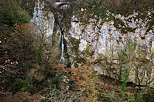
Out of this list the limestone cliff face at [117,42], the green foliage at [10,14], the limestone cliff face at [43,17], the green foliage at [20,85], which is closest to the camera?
the green foliage at [20,85]

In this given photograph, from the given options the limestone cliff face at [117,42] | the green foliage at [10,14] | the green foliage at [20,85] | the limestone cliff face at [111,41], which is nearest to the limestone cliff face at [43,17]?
the limestone cliff face at [111,41]

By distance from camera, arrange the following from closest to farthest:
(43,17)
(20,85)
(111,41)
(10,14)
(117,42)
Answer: (20,85), (10,14), (117,42), (111,41), (43,17)

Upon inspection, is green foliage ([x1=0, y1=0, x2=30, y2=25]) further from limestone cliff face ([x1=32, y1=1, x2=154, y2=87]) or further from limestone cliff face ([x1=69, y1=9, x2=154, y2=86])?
limestone cliff face ([x1=69, y1=9, x2=154, y2=86])

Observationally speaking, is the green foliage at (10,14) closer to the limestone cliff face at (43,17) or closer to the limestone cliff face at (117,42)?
the limestone cliff face at (43,17)

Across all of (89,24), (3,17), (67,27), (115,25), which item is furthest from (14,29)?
(115,25)

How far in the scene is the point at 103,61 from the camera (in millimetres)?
15047

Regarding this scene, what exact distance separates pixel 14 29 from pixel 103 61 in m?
9.87

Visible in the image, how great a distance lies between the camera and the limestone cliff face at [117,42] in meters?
13.8

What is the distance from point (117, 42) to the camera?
1484cm

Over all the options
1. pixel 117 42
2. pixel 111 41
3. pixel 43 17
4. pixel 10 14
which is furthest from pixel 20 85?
pixel 117 42

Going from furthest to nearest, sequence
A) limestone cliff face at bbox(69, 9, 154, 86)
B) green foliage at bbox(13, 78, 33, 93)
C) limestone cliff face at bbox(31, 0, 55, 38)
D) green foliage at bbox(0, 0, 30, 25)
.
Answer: limestone cliff face at bbox(31, 0, 55, 38) → limestone cliff face at bbox(69, 9, 154, 86) → green foliage at bbox(0, 0, 30, 25) → green foliage at bbox(13, 78, 33, 93)

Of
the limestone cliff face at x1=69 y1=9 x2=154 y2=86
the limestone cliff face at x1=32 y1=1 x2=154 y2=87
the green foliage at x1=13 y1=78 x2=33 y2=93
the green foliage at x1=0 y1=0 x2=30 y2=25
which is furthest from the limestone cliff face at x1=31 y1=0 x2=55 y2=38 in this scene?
the green foliage at x1=13 y1=78 x2=33 y2=93

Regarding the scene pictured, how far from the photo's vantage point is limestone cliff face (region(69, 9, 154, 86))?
45.2 ft

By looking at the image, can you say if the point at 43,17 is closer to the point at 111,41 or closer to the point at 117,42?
the point at 111,41
